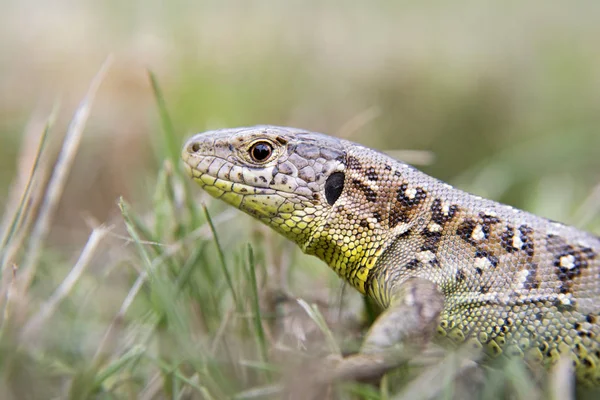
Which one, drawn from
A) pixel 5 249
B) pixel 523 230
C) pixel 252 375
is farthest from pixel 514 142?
pixel 5 249

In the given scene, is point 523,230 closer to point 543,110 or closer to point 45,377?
point 45,377

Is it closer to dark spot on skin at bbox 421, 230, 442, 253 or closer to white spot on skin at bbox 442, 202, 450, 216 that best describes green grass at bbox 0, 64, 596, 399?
dark spot on skin at bbox 421, 230, 442, 253

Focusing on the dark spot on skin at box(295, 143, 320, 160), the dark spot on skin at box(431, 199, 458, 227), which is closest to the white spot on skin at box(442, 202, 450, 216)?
the dark spot on skin at box(431, 199, 458, 227)

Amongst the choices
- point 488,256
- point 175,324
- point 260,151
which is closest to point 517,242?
point 488,256

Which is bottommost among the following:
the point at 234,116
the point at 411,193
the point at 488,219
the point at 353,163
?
the point at 488,219

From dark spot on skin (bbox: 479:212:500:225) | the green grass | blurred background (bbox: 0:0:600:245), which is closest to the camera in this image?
the green grass

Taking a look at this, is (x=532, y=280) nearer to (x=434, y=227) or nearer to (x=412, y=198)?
(x=434, y=227)

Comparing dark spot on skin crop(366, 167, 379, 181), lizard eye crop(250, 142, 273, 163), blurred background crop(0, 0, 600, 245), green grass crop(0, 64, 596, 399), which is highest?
blurred background crop(0, 0, 600, 245)
